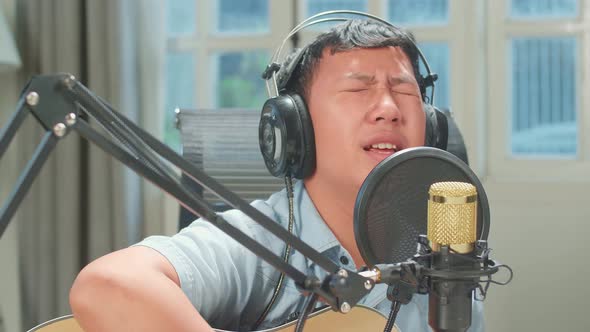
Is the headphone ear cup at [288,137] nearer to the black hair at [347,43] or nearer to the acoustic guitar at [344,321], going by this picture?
the black hair at [347,43]

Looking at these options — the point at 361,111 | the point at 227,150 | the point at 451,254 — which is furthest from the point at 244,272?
the point at 227,150

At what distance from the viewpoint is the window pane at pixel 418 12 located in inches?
99.5

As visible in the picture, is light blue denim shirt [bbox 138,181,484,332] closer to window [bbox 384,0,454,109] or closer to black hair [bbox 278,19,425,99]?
black hair [bbox 278,19,425,99]

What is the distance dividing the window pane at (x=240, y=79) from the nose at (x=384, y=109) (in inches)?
66.0

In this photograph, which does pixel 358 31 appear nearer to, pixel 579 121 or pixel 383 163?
pixel 383 163

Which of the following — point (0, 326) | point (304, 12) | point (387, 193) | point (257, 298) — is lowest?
point (0, 326)

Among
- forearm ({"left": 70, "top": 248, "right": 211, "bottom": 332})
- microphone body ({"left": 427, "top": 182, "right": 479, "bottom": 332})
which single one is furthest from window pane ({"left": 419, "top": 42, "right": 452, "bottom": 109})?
microphone body ({"left": 427, "top": 182, "right": 479, "bottom": 332})

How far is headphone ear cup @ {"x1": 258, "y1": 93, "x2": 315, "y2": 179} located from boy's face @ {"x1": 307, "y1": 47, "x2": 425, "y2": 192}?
21 millimetres

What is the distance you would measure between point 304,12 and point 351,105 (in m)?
1.66

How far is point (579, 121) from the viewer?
2451 millimetres

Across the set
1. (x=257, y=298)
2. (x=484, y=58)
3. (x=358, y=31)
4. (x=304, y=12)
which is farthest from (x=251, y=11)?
(x=257, y=298)

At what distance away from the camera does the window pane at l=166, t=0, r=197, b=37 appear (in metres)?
2.70

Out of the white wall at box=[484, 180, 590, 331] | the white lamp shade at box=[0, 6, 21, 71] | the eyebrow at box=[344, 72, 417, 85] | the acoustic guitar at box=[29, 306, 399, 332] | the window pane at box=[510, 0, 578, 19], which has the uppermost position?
the window pane at box=[510, 0, 578, 19]

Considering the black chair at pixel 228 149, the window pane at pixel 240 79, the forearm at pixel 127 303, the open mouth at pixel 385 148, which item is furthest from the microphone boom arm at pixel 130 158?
the window pane at pixel 240 79
